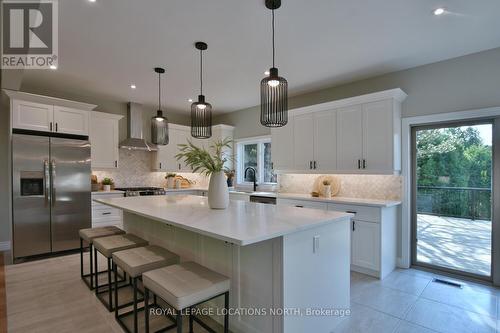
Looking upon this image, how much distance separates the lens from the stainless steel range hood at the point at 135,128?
5.38 metres

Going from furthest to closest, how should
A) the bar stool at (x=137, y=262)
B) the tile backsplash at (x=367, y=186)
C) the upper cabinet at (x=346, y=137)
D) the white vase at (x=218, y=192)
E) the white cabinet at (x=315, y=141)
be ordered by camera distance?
the white cabinet at (x=315, y=141)
the tile backsplash at (x=367, y=186)
the upper cabinet at (x=346, y=137)
the white vase at (x=218, y=192)
the bar stool at (x=137, y=262)

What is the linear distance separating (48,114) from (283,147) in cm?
390

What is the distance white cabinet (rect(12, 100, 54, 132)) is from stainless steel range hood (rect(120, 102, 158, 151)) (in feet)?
4.49

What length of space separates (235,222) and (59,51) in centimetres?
304

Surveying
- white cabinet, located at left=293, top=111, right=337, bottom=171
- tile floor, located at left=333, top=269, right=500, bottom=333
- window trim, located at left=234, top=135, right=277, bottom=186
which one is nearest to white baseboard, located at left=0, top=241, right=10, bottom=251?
window trim, located at left=234, top=135, right=277, bottom=186

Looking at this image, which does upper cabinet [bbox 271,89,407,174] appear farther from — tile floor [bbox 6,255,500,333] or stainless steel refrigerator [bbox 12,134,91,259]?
stainless steel refrigerator [bbox 12,134,91,259]

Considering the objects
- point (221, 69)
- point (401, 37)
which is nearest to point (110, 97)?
point (221, 69)

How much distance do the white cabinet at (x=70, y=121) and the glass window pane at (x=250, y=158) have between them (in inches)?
129

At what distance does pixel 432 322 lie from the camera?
2.30m

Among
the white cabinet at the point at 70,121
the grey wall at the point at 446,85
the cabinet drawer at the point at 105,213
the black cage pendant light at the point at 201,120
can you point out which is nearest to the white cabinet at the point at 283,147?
the grey wall at the point at 446,85

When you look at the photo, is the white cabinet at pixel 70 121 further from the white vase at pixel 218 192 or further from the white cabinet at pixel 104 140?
the white vase at pixel 218 192

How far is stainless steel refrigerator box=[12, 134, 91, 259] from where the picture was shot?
12.5 ft

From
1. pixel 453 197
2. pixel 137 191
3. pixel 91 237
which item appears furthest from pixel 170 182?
pixel 453 197

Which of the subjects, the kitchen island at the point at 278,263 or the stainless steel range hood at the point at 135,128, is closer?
the kitchen island at the point at 278,263
